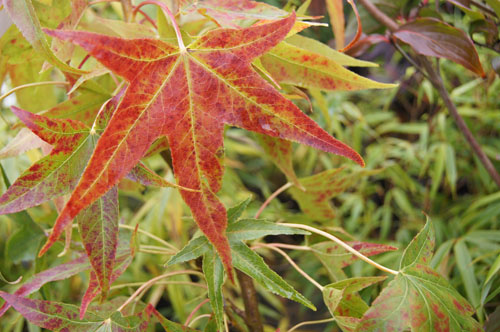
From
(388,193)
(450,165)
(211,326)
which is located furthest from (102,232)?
(388,193)

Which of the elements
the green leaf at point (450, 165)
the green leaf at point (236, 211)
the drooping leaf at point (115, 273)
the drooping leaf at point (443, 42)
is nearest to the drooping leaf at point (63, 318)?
the drooping leaf at point (115, 273)

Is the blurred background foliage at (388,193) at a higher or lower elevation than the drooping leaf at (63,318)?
lower

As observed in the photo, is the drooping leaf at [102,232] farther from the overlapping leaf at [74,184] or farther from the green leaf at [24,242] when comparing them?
the green leaf at [24,242]

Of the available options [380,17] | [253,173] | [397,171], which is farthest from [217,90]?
[253,173]

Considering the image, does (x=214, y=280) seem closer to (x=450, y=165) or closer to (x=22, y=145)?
(x=22, y=145)

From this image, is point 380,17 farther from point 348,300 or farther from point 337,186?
point 348,300

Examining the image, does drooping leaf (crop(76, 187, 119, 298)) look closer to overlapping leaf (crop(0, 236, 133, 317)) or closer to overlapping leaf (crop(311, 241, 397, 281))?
overlapping leaf (crop(0, 236, 133, 317))

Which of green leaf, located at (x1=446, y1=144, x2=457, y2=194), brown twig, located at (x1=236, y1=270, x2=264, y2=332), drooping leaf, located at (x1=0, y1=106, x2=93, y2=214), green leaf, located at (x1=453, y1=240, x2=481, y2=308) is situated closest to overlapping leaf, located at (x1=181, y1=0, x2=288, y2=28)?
drooping leaf, located at (x1=0, y1=106, x2=93, y2=214)
